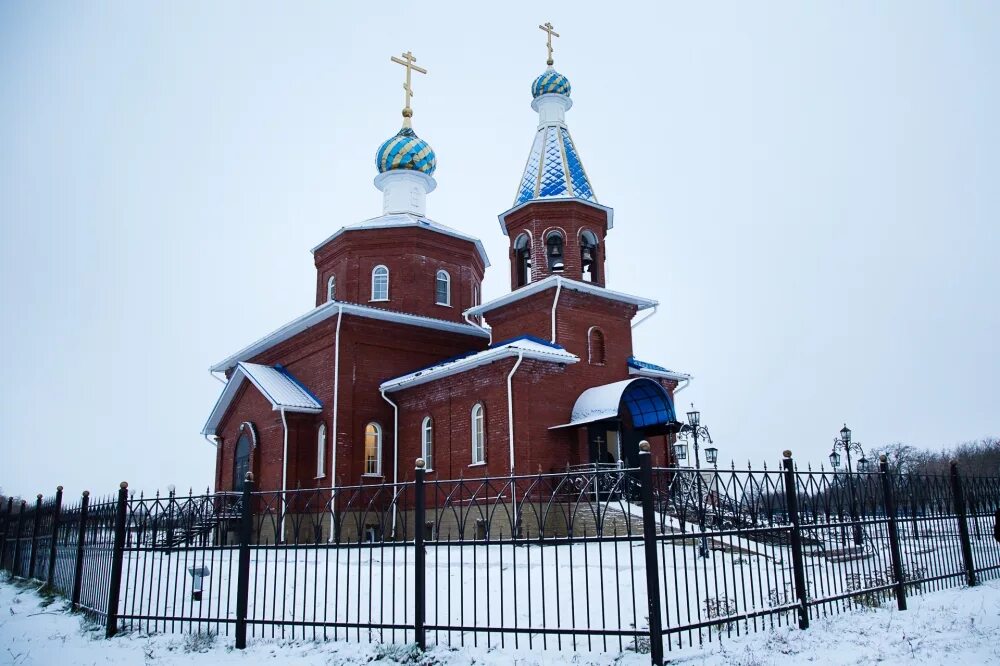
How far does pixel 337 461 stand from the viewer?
1709cm

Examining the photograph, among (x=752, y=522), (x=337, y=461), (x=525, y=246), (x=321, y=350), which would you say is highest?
(x=525, y=246)

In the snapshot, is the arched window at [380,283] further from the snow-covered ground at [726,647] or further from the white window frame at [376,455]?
the snow-covered ground at [726,647]

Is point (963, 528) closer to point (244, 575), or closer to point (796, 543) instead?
point (796, 543)

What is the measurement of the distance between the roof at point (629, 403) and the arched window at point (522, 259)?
11.2ft

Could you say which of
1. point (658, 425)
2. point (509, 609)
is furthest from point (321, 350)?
point (509, 609)

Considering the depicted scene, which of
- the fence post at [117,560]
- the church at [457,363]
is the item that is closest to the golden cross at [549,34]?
the church at [457,363]

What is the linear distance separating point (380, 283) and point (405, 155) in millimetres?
4169

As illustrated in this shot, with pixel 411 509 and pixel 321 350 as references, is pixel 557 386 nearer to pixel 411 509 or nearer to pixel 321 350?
pixel 411 509

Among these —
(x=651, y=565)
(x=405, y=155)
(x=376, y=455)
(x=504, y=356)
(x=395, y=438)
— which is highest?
(x=405, y=155)

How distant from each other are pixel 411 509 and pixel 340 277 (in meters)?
6.92

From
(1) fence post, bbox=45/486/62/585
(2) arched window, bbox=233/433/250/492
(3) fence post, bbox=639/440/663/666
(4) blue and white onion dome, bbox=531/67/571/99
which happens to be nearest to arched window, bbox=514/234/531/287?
(4) blue and white onion dome, bbox=531/67/571/99

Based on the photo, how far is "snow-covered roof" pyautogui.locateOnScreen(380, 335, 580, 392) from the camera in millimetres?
14945

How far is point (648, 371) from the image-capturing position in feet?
59.1

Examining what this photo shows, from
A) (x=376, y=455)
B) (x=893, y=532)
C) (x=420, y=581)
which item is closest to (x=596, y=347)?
(x=376, y=455)
